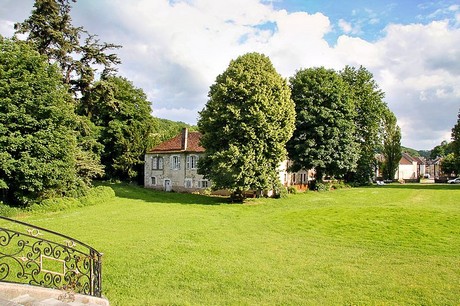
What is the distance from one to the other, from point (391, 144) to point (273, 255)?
59624 mm

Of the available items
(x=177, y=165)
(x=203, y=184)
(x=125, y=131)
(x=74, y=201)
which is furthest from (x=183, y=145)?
(x=74, y=201)

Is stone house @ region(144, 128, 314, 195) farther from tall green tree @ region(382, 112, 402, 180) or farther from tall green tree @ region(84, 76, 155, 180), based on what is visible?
tall green tree @ region(382, 112, 402, 180)

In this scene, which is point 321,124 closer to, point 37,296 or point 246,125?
point 246,125

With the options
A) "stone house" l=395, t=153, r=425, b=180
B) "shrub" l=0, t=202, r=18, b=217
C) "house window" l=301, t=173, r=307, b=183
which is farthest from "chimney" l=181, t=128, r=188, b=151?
"stone house" l=395, t=153, r=425, b=180

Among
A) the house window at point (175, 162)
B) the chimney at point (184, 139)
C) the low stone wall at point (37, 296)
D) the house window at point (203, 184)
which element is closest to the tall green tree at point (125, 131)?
the house window at point (175, 162)

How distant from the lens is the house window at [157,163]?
4566 centimetres

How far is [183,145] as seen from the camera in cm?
4322

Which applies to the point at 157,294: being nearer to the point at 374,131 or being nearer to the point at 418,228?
the point at 418,228

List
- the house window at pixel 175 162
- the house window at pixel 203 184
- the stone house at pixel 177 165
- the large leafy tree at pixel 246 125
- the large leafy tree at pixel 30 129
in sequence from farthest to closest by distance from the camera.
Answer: the house window at pixel 175 162 < the stone house at pixel 177 165 < the house window at pixel 203 184 < the large leafy tree at pixel 246 125 < the large leafy tree at pixel 30 129

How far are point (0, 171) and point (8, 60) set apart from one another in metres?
7.91

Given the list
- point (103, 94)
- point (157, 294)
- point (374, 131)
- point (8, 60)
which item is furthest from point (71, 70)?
point (374, 131)

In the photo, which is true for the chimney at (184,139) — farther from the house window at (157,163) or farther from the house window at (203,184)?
the house window at (203,184)

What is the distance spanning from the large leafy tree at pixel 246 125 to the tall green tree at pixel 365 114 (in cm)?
2420

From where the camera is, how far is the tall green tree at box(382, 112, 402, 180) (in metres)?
63.9
